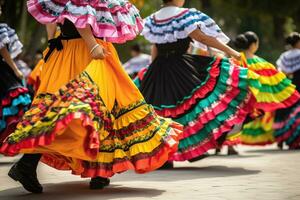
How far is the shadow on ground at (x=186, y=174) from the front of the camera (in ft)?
28.0

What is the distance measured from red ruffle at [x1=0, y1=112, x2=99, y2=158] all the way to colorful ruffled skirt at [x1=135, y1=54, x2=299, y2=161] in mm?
2445

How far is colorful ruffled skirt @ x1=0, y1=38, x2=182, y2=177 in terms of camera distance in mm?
6762

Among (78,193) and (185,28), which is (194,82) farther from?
(78,193)

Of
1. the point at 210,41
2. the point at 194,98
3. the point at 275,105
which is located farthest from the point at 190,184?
the point at 275,105

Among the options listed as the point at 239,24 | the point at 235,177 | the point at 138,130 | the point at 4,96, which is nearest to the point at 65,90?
the point at 138,130

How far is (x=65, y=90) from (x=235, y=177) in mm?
2377

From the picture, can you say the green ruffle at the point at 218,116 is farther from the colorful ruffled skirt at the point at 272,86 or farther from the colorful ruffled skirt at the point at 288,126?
the colorful ruffled skirt at the point at 288,126

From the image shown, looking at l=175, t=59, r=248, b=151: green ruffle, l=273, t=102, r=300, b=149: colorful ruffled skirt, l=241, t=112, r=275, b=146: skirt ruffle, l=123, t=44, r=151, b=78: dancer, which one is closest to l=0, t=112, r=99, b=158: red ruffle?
l=175, t=59, r=248, b=151: green ruffle

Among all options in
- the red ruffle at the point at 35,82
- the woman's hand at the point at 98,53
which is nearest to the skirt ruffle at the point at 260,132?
the red ruffle at the point at 35,82

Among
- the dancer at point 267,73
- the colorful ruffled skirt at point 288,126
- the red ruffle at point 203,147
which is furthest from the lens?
the colorful ruffled skirt at point 288,126

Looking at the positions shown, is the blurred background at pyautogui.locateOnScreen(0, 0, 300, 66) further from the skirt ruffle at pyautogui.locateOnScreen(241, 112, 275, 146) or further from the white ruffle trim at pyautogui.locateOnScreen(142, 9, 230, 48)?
the white ruffle trim at pyautogui.locateOnScreen(142, 9, 230, 48)

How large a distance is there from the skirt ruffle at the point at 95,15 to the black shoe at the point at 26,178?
1211 mm

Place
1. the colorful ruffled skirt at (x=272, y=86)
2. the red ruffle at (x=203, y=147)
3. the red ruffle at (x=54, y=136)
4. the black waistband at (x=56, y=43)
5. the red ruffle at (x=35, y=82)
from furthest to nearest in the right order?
the colorful ruffled skirt at (x=272, y=86), the red ruffle at (x=203, y=147), the red ruffle at (x=35, y=82), the black waistband at (x=56, y=43), the red ruffle at (x=54, y=136)

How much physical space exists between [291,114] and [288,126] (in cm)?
19
